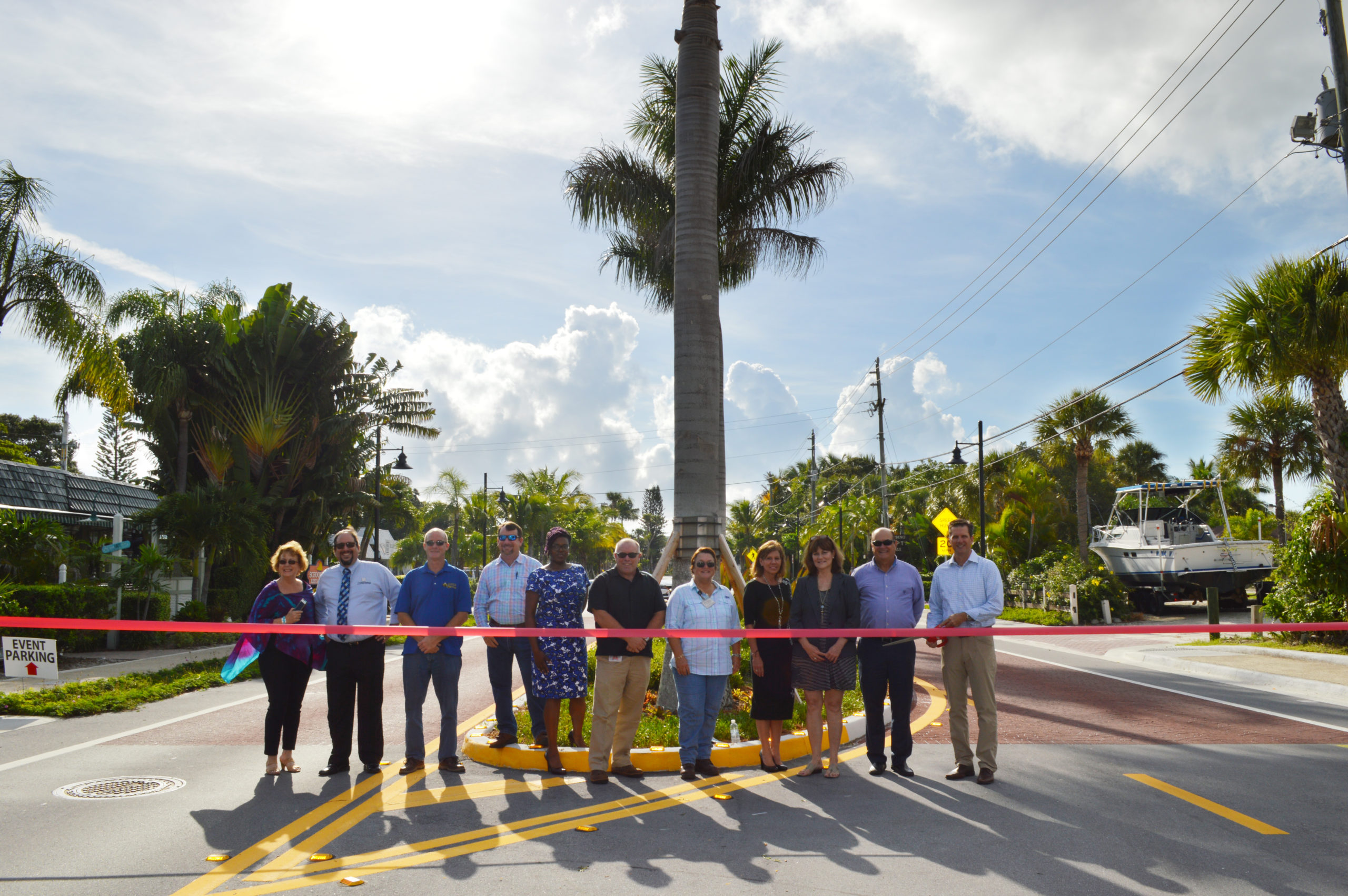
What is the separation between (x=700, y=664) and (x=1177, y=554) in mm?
25109

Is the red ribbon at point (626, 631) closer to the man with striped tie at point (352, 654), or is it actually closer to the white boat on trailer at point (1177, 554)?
the man with striped tie at point (352, 654)

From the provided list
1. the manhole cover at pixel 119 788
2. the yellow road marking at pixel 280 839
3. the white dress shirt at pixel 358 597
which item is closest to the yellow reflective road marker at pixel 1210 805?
the yellow road marking at pixel 280 839

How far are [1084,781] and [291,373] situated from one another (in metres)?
25.3

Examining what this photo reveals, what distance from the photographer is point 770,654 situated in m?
6.93

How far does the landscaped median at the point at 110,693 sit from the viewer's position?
32.8 ft

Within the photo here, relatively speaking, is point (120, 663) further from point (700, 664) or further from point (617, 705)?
point (700, 664)

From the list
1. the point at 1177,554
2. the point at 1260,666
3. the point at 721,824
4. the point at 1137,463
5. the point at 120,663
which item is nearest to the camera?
the point at 721,824

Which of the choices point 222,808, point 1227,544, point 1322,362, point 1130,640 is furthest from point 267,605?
point 1227,544

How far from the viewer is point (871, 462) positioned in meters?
78.8

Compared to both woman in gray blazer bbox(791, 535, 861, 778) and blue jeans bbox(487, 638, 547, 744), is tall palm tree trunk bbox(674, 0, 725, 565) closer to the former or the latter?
blue jeans bbox(487, 638, 547, 744)

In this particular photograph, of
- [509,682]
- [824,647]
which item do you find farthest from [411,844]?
[824,647]

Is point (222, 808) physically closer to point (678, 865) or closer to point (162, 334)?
point (678, 865)

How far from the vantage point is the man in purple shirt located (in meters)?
6.82

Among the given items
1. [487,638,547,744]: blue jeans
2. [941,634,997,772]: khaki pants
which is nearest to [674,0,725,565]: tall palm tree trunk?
[487,638,547,744]: blue jeans
